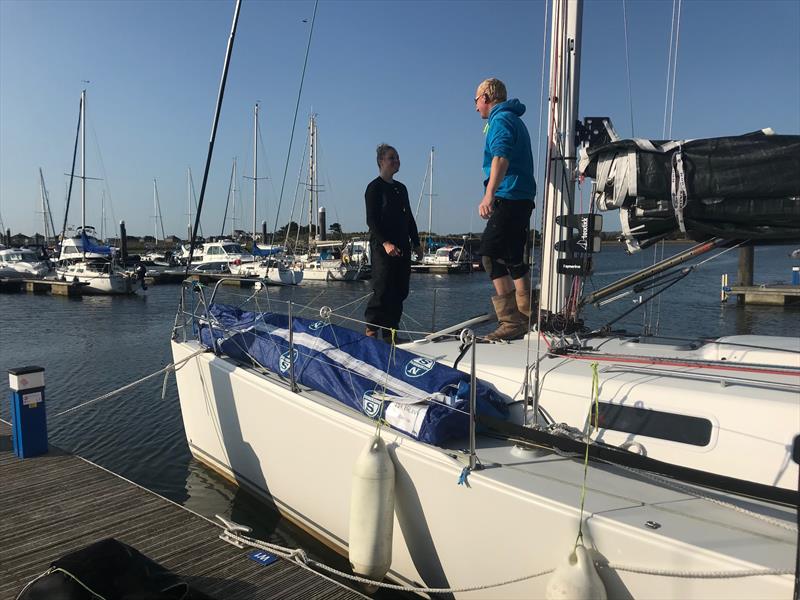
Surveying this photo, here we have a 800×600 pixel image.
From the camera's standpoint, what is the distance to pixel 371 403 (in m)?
3.82

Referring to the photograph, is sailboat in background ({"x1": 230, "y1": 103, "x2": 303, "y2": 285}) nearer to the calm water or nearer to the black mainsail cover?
the calm water

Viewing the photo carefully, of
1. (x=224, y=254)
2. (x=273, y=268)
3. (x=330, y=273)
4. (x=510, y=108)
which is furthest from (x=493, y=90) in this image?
(x=224, y=254)

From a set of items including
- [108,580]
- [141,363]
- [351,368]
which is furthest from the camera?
[141,363]

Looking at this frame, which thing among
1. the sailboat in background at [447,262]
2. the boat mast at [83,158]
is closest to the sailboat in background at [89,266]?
the boat mast at [83,158]

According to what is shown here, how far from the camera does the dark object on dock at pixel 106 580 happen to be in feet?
9.67

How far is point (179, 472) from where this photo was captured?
6953 mm

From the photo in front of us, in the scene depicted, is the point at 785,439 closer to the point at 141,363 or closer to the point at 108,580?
the point at 108,580

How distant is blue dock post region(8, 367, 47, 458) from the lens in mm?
5320

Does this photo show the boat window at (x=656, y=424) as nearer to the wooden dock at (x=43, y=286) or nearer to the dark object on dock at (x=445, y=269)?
the wooden dock at (x=43, y=286)

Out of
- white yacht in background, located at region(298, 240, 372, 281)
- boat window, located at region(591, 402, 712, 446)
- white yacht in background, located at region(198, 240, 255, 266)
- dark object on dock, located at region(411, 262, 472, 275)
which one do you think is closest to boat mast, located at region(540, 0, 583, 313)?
boat window, located at region(591, 402, 712, 446)

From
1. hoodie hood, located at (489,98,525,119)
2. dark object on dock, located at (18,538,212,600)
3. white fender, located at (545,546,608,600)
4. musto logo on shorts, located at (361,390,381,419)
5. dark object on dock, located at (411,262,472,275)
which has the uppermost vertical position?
hoodie hood, located at (489,98,525,119)

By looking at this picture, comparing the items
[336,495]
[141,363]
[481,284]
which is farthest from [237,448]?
[481,284]

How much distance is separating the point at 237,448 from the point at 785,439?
4.15 metres

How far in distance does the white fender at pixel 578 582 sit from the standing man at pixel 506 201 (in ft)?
7.05
